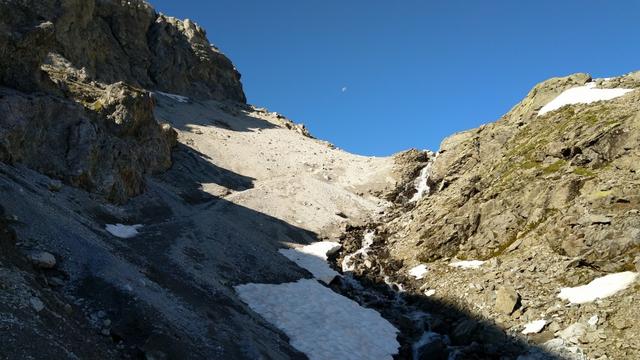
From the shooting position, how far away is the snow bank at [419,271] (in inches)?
1569

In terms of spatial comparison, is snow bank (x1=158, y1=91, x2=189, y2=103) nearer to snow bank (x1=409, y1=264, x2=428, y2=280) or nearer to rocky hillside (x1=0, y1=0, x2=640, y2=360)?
rocky hillside (x1=0, y1=0, x2=640, y2=360)

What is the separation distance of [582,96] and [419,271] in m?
23.4

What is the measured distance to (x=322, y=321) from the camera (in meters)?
31.2

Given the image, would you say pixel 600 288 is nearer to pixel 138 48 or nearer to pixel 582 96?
pixel 582 96

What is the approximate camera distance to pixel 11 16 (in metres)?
44.2

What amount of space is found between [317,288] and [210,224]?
11.2m

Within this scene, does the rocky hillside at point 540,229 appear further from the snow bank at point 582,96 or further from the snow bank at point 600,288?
the snow bank at point 582,96

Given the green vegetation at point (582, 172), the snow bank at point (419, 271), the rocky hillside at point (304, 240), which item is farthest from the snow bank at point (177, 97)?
the green vegetation at point (582, 172)

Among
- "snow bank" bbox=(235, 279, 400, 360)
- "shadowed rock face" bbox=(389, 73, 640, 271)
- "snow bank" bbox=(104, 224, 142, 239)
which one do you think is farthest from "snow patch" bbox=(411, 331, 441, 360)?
"snow bank" bbox=(104, 224, 142, 239)

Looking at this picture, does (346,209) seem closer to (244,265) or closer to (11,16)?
(244,265)

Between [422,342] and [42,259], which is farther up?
[422,342]

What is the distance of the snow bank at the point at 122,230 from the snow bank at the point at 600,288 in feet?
87.8

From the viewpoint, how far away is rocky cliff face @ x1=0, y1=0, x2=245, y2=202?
38.1 m

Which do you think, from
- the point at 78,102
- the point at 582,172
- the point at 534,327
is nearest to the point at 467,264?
the point at 582,172
